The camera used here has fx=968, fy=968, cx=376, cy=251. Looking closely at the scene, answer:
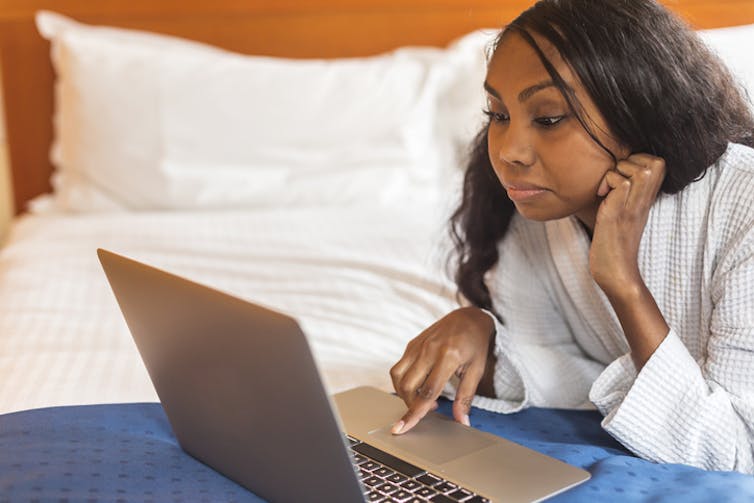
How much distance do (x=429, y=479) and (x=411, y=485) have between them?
0.02m

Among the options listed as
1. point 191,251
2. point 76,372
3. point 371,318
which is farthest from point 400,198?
point 76,372

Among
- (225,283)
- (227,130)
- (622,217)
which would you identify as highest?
(622,217)

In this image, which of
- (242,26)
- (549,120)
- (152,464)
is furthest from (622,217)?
(242,26)

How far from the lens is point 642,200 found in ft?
3.46

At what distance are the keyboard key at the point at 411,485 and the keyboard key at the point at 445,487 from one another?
2 centimetres

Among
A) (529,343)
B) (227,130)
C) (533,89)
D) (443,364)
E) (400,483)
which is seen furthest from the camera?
(227,130)

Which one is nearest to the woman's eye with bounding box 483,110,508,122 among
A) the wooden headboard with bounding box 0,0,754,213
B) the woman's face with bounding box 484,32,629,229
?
the woman's face with bounding box 484,32,629,229

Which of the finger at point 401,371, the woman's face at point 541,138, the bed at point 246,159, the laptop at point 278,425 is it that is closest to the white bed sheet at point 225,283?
the bed at point 246,159

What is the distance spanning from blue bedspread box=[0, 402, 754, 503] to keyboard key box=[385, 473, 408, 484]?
0.44ft

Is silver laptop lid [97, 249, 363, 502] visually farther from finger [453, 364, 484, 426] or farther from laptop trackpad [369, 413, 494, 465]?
finger [453, 364, 484, 426]

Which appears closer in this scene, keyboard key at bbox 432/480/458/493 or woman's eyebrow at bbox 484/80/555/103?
keyboard key at bbox 432/480/458/493

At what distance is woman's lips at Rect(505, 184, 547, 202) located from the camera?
1.07 m

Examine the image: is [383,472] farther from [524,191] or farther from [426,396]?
[524,191]

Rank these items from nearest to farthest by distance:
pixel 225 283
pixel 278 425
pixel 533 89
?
1. pixel 278 425
2. pixel 533 89
3. pixel 225 283
